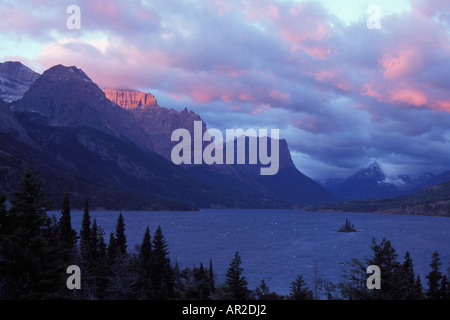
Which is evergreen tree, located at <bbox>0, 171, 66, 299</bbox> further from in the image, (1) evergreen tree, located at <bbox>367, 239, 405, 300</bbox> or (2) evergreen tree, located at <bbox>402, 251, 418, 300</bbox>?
(2) evergreen tree, located at <bbox>402, 251, 418, 300</bbox>

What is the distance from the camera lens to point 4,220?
1165 inches

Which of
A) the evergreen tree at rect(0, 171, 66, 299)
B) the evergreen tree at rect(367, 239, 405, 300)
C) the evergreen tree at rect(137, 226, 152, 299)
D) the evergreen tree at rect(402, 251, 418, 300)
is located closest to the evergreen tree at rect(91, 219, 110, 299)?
the evergreen tree at rect(137, 226, 152, 299)

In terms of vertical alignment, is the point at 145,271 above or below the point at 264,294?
above

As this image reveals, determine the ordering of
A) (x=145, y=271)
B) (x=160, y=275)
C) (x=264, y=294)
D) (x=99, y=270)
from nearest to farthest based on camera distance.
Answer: (x=264, y=294) → (x=99, y=270) → (x=145, y=271) → (x=160, y=275)

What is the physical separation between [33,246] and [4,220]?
3.19m

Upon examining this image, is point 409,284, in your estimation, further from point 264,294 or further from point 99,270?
point 99,270

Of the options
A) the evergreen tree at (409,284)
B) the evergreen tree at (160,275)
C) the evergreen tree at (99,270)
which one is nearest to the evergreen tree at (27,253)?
the evergreen tree at (99,270)

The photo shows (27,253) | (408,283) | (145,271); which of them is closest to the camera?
(27,253)

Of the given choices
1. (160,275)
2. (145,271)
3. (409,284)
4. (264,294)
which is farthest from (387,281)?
(145,271)

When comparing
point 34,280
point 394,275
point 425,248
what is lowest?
point 425,248

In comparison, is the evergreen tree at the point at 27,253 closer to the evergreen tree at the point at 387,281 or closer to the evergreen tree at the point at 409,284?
the evergreen tree at the point at 387,281
